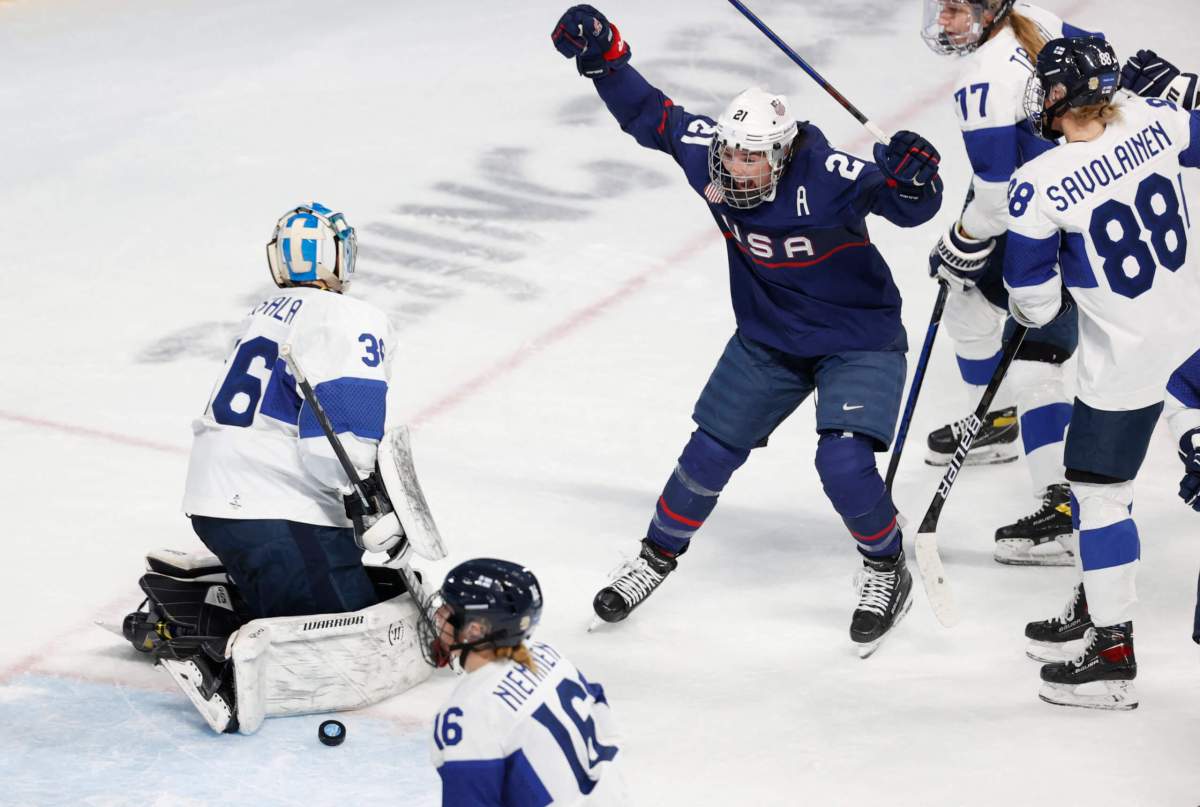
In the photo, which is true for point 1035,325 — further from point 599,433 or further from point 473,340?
point 473,340

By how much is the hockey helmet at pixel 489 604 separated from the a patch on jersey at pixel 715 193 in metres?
1.54

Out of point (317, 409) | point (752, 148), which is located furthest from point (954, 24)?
point (317, 409)

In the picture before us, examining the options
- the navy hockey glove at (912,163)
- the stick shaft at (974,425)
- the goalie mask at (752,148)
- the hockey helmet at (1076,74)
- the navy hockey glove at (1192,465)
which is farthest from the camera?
the stick shaft at (974,425)

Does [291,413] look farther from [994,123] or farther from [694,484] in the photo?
[994,123]

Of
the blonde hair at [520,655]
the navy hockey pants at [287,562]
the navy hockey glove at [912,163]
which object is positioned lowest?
the navy hockey pants at [287,562]

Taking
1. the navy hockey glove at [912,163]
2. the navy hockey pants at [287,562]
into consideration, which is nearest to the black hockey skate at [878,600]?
the navy hockey glove at [912,163]

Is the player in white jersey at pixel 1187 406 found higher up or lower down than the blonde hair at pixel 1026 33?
lower down

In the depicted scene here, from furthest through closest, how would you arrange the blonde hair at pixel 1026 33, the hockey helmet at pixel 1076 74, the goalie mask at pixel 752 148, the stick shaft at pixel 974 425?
the blonde hair at pixel 1026 33, the stick shaft at pixel 974 425, the goalie mask at pixel 752 148, the hockey helmet at pixel 1076 74

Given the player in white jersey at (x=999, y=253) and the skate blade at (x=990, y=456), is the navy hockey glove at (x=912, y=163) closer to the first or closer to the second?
the player in white jersey at (x=999, y=253)

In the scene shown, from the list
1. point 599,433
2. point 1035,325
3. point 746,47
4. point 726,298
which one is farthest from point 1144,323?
point 746,47

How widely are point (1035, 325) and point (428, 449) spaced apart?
6.30 feet

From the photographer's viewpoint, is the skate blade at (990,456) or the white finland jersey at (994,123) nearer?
the white finland jersey at (994,123)

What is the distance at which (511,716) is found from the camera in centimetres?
241

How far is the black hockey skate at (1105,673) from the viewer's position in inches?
142
